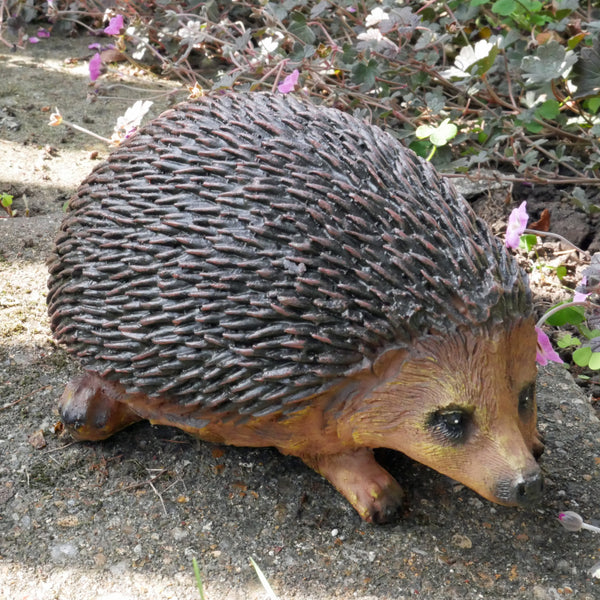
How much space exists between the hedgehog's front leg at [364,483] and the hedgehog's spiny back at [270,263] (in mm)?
429

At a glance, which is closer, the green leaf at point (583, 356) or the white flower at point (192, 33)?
the green leaf at point (583, 356)

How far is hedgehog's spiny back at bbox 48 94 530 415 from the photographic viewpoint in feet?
7.27

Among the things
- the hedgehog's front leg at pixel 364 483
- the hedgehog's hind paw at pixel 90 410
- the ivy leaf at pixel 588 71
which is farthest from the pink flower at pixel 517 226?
the hedgehog's hind paw at pixel 90 410

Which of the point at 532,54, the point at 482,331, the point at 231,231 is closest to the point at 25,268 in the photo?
the point at 231,231

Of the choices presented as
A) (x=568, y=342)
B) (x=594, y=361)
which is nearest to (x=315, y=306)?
(x=594, y=361)

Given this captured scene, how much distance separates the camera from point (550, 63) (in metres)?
3.73

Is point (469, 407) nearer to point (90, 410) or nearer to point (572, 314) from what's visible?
point (572, 314)

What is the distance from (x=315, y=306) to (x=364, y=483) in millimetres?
709

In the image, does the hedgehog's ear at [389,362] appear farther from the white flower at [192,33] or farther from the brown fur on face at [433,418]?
the white flower at [192,33]

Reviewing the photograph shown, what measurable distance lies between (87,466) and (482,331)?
5.23 feet

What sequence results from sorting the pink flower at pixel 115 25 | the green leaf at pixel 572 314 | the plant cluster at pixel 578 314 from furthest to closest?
the pink flower at pixel 115 25, the green leaf at pixel 572 314, the plant cluster at pixel 578 314

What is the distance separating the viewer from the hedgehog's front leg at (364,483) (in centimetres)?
256

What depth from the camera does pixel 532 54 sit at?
420cm

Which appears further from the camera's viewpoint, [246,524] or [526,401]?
[246,524]
